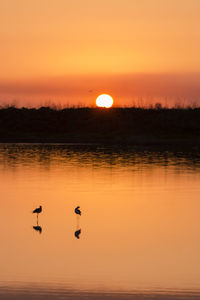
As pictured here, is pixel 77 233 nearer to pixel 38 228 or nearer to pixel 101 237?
pixel 101 237

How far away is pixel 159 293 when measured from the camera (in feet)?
41.0

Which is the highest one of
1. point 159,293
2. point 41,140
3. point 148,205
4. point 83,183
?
point 41,140

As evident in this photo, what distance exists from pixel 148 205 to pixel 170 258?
8.87m

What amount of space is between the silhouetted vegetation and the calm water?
61.6 metres

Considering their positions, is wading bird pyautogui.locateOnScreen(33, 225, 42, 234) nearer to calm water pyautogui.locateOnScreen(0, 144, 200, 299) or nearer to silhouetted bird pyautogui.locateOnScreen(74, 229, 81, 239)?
calm water pyautogui.locateOnScreen(0, 144, 200, 299)

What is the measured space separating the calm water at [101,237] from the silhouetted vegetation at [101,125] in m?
61.6

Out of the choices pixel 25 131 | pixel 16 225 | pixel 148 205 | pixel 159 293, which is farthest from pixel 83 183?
pixel 25 131

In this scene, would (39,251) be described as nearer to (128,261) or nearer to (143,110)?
(128,261)

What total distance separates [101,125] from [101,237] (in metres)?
95.4

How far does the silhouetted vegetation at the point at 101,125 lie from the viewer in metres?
99.2

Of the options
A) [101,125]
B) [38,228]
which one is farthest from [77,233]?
[101,125]

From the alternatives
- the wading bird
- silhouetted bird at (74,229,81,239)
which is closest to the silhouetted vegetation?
the wading bird

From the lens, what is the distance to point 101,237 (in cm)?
1842

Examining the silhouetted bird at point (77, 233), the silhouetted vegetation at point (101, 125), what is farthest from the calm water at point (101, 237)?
the silhouetted vegetation at point (101, 125)
